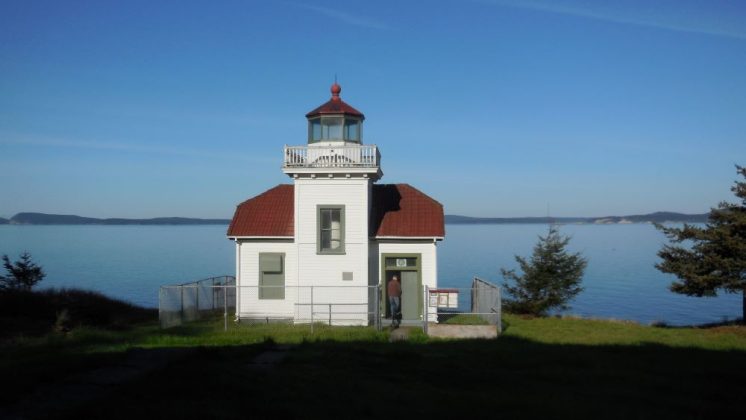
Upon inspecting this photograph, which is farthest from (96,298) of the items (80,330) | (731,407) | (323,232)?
(731,407)

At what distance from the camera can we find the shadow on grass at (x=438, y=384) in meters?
8.72

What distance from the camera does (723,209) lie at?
68.7 ft

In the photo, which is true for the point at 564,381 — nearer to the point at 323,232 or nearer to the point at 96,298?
the point at 323,232

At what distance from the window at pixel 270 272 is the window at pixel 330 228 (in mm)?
1731

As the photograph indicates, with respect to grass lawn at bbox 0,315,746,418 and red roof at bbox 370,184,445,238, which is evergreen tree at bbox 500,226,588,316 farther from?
grass lawn at bbox 0,315,746,418

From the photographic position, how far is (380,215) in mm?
22547

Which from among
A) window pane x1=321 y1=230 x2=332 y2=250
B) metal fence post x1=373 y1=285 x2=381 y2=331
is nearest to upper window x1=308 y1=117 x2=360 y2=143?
window pane x1=321 y1=230 x2=332 y2=250

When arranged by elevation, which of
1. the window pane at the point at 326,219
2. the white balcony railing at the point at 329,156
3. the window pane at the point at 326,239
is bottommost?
the window pane at the point at 326,239

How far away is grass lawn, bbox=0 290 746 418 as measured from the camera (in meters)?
8.83

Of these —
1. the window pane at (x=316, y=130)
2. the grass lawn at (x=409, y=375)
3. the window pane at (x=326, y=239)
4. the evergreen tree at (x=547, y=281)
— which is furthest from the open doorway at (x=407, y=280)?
the evergreen tree at (x=547, y=281)

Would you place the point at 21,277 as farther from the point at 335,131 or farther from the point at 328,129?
the point at 335,131

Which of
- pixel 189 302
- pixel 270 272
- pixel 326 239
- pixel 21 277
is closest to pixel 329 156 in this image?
pixel 326 239

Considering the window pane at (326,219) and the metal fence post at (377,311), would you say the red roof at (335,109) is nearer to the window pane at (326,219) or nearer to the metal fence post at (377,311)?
the window pane at (326,219)

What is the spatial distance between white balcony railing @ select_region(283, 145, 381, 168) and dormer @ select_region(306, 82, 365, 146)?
47cm
